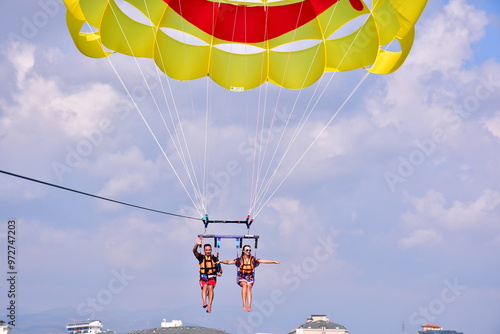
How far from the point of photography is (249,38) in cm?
1995

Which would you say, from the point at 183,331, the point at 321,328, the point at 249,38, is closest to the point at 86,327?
the point at 321,328

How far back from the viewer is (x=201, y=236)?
1647cm

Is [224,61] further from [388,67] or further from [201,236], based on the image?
[201,236]

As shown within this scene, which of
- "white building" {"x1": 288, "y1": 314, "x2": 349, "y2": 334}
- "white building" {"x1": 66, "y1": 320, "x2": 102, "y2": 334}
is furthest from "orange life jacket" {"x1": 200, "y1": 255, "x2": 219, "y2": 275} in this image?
"white building" {"x1": 66, "y1": 320, "x2": 102, "y2": 334}

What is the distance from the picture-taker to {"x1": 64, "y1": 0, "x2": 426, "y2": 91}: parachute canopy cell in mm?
19141

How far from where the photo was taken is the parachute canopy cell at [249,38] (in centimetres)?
1914

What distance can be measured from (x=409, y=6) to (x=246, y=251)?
669 cm

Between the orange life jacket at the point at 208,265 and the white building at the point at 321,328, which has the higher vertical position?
the white building at the point at 321,328

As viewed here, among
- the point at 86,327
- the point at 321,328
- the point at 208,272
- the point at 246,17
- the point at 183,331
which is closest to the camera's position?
the point at 208,272

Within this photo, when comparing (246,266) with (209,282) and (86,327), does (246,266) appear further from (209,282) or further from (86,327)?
(86,327)

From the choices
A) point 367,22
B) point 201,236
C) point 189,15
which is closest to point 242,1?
point 189,15

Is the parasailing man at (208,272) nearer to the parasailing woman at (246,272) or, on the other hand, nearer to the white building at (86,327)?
the parasailing woman at (246,272)

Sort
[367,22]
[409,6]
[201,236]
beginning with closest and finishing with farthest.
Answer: [201,236] → [409,6] → [367,22]

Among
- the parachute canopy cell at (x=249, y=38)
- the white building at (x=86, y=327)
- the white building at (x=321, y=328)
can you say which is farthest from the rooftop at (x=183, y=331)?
the white building at (x=86, y=327)
